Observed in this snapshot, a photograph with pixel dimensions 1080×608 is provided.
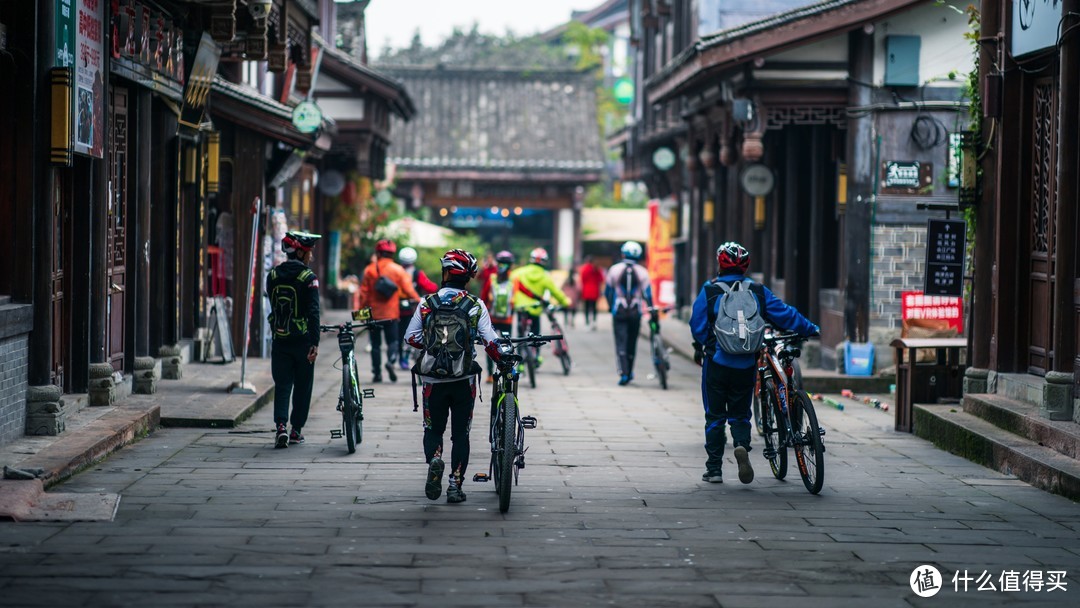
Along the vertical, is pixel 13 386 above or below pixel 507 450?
above

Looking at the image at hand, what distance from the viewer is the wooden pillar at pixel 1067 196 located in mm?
11984

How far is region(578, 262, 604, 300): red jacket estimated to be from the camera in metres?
36.6

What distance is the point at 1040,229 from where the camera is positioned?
13602 mm

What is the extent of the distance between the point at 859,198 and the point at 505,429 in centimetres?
1216

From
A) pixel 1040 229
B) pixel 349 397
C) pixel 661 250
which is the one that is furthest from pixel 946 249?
pixel 661 250

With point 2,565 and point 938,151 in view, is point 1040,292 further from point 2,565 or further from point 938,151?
point 2,565

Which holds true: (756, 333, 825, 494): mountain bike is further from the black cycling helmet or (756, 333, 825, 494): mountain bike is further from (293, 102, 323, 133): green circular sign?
(293, 102, 323, 133): green circular sign

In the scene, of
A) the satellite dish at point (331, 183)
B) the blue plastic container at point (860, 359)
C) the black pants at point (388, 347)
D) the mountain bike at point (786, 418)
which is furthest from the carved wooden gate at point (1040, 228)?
the satellite dish at point (331, 183)

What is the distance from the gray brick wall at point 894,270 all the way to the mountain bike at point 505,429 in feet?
38.0

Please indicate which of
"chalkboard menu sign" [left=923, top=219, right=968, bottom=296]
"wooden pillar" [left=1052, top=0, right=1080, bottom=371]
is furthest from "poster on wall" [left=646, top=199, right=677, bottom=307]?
"wooden pillar" [left=1052, top=0, right=1080, bottom=371]

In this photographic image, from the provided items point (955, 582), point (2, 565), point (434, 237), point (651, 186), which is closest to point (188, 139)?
point (2, 565)

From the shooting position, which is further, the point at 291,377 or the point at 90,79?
the point at 291,377

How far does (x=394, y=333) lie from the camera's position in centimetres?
2027

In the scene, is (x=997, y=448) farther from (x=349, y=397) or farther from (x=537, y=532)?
(x=349, y=397)
